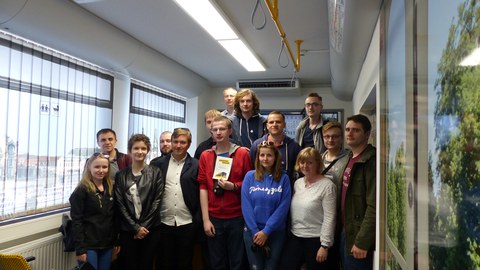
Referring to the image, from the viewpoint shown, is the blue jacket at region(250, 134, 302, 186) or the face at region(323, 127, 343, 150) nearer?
the face at region(323, 127, 343, 150)

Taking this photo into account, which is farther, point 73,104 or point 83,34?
point 73,104

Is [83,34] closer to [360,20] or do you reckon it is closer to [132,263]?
[132,263]

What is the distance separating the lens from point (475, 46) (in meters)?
0.71

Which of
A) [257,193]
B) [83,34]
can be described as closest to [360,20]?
[257,193]

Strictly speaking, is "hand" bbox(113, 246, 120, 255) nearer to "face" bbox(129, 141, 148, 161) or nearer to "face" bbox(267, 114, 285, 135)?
"face" bbox(129, 141, 148, 161)

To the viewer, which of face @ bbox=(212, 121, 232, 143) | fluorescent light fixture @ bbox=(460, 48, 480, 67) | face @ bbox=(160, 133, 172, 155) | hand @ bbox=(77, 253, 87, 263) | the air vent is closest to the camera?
fluorescent light fixture @ bbox=(460, 48, 480, 67)

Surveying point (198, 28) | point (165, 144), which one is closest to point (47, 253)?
point (165, 144)

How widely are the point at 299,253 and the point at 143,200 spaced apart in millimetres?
1251

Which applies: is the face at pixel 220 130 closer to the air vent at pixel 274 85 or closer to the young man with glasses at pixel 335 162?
the young man with glasses at pixel 335 162

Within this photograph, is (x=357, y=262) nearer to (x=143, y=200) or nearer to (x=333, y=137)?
(x=333, y=137)

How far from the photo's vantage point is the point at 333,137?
2.53m

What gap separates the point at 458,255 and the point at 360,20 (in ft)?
5.43

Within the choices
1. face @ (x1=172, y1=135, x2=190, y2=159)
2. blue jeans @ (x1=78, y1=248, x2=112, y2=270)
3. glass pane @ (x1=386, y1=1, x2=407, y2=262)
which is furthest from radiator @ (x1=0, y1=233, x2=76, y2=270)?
glass pane @ (x1=386, y1=1, x2=407, y2=262)

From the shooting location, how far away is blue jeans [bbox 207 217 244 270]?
8.57ft
